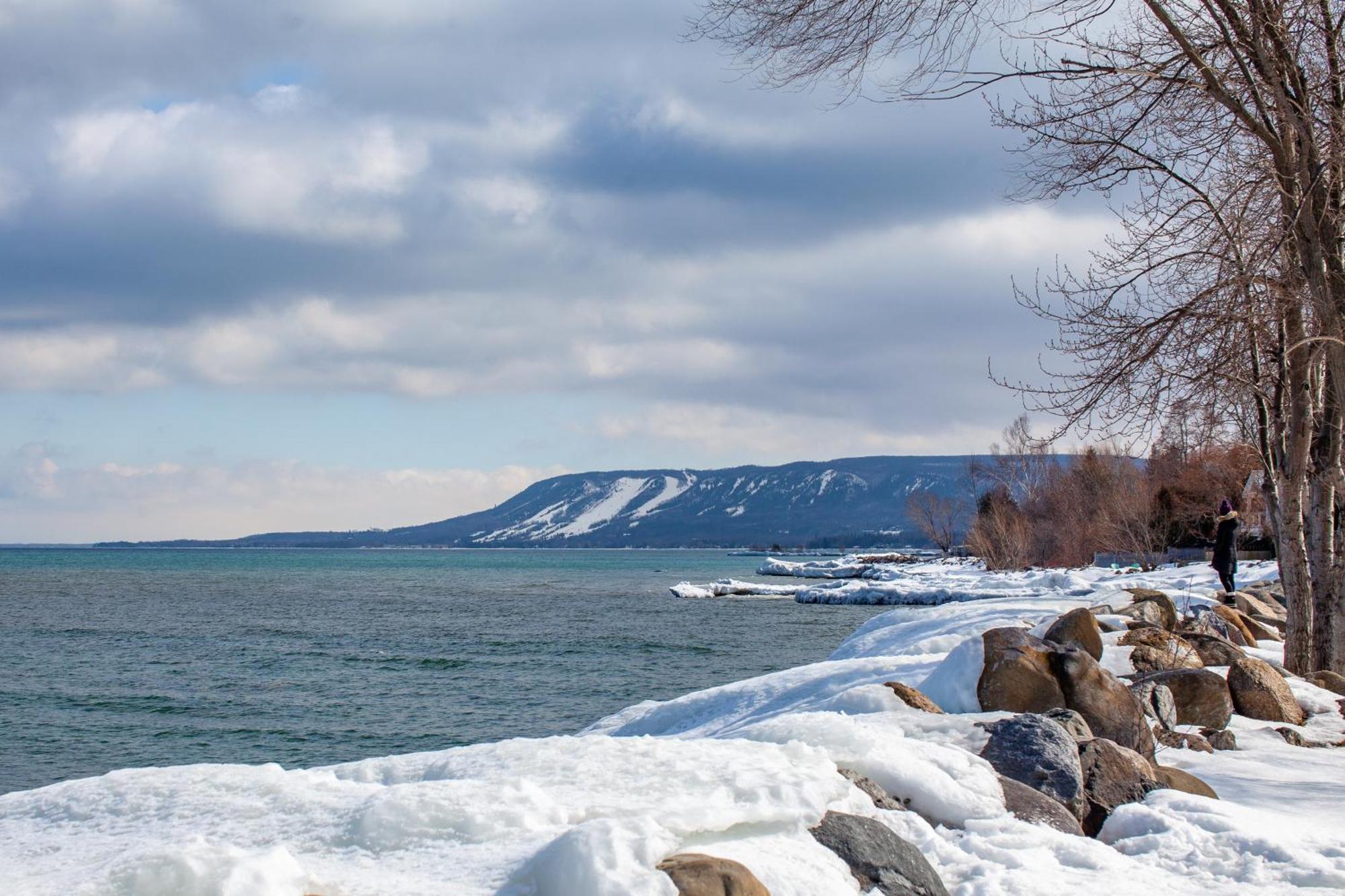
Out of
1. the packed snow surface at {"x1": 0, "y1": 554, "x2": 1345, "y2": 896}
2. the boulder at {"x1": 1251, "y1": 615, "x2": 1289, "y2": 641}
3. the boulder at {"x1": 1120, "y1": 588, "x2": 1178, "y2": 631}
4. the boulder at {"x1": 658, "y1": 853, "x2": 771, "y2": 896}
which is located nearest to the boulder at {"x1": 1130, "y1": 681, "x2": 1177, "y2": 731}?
the packed snow surface at {"x1": 0, "y1": 554, "x2": 1345, "y2": 896}

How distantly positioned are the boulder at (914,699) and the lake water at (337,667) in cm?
1099

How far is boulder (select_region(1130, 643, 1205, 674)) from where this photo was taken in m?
10.9

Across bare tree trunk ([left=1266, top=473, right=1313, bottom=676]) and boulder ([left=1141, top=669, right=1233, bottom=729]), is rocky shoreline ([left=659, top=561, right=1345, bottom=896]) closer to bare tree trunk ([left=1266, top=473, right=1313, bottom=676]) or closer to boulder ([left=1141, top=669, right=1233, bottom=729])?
boulder ([left=1141, top=669, right=1233, bottom=729])

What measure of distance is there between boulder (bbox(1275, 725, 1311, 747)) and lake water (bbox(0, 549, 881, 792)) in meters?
12.6

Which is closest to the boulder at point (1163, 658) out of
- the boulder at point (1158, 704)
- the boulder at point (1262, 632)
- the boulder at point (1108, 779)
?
the boulder at point (1158, 704)

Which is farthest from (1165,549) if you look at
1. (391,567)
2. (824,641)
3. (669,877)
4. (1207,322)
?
(391,567)

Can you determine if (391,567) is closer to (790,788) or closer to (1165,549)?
(1165,549)

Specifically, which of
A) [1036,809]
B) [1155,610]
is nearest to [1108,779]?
[1036,809]

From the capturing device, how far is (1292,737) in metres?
9.36

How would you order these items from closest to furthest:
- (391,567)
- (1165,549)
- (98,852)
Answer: (98,852)
(1165,549)
(391,567)

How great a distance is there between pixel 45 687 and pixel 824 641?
71.7ft

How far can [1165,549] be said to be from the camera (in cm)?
5531

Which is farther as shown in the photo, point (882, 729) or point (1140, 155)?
point (1140, 155)

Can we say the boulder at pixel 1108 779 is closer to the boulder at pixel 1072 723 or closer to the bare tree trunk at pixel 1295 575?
the boulder at pixel 1072 723
